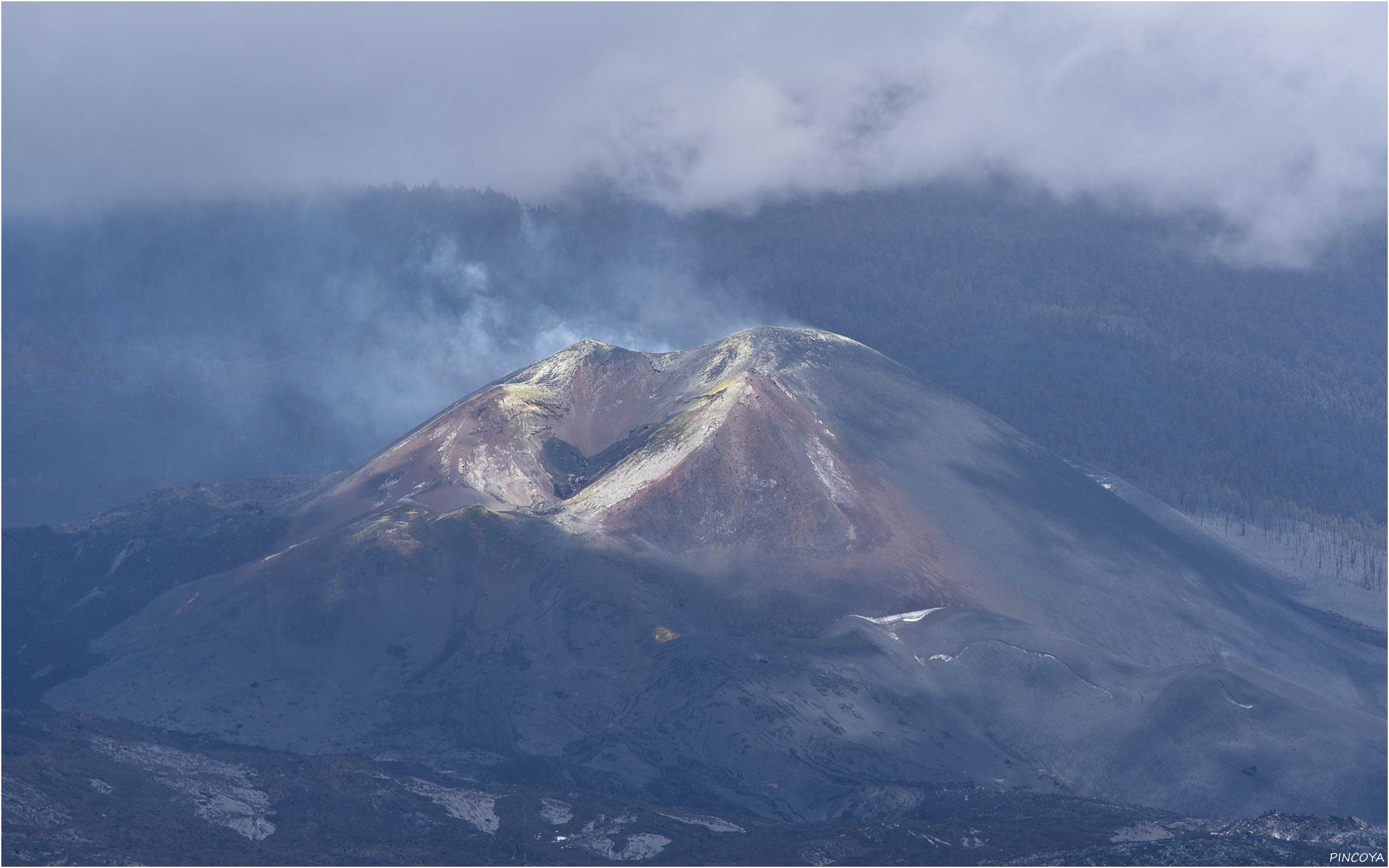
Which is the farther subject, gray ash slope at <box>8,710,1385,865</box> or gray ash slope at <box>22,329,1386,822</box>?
gray ash slope at <box>22,329,1386,822</box>

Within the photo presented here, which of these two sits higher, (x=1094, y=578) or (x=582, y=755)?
(x=1094, y=578)

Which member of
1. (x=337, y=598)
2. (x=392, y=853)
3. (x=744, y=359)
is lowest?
(x=392, y=853)

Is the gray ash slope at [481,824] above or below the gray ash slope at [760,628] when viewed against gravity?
below

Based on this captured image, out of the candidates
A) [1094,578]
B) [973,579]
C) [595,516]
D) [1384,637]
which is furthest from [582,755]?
[1384,637]

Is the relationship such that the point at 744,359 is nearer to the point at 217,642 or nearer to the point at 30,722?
the point at 217,642

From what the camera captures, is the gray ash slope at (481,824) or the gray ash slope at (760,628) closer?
the gray ash slope at (481,824)

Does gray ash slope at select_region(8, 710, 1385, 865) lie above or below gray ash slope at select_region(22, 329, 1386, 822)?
below

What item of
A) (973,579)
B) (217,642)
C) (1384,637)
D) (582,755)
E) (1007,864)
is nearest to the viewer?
(1007,864)

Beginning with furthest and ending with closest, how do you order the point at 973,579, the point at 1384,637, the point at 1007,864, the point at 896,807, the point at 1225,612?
the point at 1384,637, the point at 1225,612, the point at 973,579, the point at 896,807, the point at 1007,864
